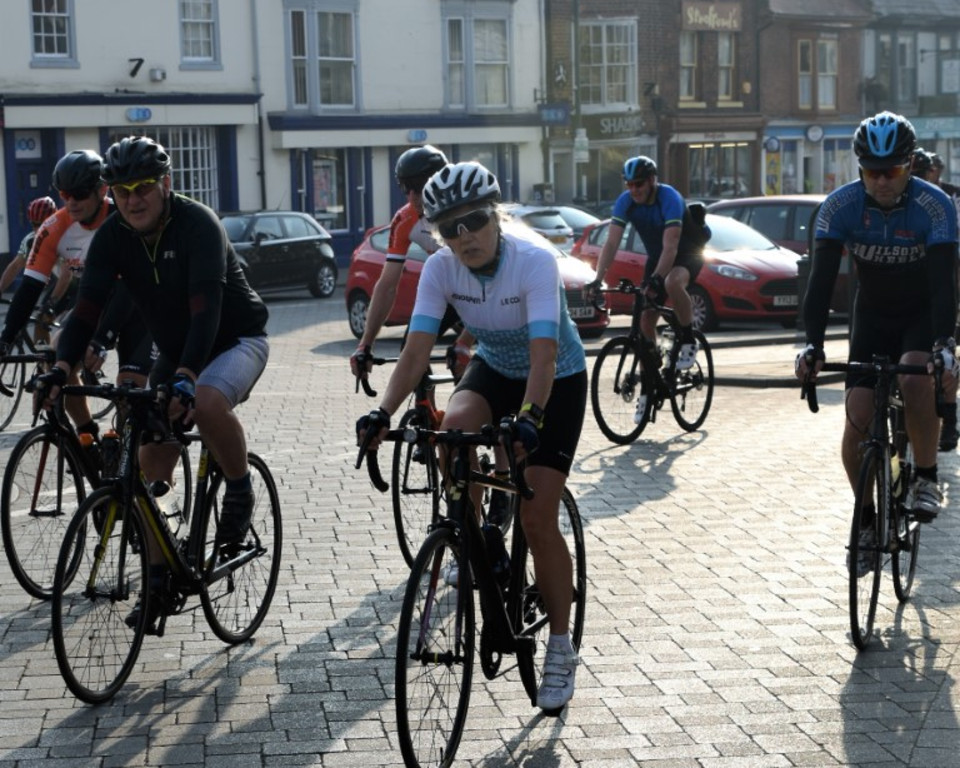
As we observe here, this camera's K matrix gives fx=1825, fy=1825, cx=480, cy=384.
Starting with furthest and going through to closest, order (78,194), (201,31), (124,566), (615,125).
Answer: (615,125), (201,31), (78,194), (124,566)

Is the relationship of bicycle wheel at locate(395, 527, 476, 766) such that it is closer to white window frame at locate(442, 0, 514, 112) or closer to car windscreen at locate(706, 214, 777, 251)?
car windscreen at locate(706, 214, 777, 251)

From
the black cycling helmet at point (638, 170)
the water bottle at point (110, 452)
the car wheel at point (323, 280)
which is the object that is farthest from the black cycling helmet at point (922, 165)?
the car wheel at point (323, 280)

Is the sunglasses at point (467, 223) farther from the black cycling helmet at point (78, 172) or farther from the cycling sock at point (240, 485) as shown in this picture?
the black cycling helmet at point (78, 172)

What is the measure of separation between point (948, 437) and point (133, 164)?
6364 millimetres

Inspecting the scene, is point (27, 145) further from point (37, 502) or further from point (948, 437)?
point (37, 502)

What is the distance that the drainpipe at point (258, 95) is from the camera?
1531 inches

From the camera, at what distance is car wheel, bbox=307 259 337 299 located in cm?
3089

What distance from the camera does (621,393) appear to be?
1257 centimetres

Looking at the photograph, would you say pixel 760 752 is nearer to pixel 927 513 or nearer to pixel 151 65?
pixel 927 513

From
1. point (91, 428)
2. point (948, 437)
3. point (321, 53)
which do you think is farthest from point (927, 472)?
point (321, 53)

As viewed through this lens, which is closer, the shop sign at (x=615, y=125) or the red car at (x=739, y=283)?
the red car at (x=739, y=283)

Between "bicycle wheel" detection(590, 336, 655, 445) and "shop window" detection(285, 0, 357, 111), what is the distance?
92.9ft

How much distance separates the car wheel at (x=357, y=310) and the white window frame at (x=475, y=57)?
71.1ft

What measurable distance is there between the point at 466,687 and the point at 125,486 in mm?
1438
